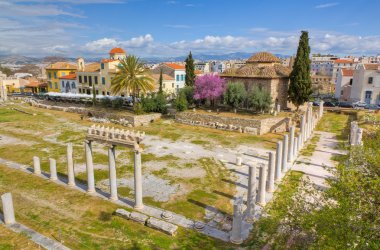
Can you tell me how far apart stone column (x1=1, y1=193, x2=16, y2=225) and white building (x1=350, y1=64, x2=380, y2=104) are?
56333mm

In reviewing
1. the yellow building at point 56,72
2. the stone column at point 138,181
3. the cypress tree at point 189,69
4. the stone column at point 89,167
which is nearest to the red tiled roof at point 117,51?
the yellow building at point 56,72

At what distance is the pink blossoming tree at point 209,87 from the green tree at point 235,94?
146 centimetres

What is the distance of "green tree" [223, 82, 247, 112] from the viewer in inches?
1458

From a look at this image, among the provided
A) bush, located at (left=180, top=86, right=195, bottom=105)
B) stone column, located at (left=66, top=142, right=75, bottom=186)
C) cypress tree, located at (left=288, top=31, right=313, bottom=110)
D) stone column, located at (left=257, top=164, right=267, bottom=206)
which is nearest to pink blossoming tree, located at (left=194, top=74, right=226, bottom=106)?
bush, located at (left=180, top=86, right=195, bottom=105)

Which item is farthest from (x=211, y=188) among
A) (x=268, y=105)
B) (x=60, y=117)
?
(x=60, y=117)

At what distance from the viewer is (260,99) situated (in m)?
35.5

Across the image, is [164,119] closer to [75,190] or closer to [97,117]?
[97,117]

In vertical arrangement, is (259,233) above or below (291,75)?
below

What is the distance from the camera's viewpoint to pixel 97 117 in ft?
141

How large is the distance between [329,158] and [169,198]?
15792 millimetres

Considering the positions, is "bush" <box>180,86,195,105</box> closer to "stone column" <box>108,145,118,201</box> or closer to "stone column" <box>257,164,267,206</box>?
"stone column" <box>108,145,118,201</box>

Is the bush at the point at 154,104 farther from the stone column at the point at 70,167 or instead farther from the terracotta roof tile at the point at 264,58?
the stone column at the point at 70,167

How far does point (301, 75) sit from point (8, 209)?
35.6 m

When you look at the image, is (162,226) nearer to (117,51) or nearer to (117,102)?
(117,102)
